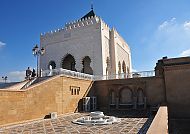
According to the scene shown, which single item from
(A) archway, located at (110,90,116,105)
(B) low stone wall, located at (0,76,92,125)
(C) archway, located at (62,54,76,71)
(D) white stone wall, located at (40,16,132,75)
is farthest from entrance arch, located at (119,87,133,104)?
(C) archway, located at (62,54,76,71)

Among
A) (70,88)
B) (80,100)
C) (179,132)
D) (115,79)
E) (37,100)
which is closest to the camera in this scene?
(179,132)

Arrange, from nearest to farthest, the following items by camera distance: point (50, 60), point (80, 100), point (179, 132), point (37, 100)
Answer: point (179, 132), point (37, 100), point (80, 100), point (50, 60)

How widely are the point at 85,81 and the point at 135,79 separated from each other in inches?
160

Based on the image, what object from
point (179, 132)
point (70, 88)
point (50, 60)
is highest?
point (50, 60)

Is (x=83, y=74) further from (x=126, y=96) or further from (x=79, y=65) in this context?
(x=79, y=65)

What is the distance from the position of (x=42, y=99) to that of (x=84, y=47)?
36.3ft

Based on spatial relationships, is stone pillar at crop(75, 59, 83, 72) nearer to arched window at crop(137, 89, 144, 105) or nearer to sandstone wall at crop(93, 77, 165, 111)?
sandstone wall at crop(93, 77, 165, 111)

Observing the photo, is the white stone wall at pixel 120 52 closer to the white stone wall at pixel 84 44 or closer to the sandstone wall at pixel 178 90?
the white stone wall at pixel 84 44

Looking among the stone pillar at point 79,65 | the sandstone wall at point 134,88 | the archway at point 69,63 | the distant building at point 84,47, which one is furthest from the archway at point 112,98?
the archway at point 69,63

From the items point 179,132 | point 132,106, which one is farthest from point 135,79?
point 179,132

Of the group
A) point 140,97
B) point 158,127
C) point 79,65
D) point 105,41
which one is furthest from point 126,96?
point 158,127

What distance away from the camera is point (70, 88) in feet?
47.7

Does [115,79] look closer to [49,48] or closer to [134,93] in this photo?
[134,93]

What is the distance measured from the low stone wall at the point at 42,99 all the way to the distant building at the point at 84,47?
208 inches
